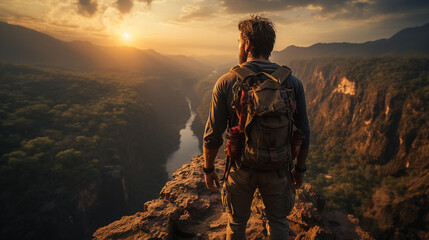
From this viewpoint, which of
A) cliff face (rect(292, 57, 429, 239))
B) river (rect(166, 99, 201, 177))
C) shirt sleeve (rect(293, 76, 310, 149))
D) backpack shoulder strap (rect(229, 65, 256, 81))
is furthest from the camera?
river (rect(166, 99, 201, 177))

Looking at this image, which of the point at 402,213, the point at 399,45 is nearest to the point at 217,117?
the point at 402,213

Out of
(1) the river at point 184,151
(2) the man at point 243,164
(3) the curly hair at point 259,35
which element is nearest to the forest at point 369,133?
(1) the river at point 184,151

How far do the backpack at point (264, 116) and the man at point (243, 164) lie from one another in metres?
0.11

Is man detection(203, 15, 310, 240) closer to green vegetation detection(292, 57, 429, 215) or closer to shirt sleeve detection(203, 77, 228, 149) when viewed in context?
shirt sleeve detection(203, 77, 228, 149)

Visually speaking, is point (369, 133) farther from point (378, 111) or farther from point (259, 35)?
point (259, 35)

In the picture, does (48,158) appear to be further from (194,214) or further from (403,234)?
(403,234)

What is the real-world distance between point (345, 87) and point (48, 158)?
365 ft

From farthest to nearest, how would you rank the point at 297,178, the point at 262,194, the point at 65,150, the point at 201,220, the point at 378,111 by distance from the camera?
the point at 378,111
the point at 65,150
the point at 201,220
the point at 297,178
the point at 262,194

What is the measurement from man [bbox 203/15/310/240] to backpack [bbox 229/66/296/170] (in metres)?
0.11

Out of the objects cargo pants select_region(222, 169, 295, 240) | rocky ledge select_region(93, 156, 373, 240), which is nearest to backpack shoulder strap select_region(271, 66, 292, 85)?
cargo pants select_region(222, 169, 295, 240)

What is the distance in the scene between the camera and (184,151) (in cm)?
7194

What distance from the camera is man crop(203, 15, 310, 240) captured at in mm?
2350

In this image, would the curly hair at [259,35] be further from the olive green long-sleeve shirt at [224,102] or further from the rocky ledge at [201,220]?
the rocky ledge at [201,220]

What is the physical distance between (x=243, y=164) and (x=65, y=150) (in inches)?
1529
